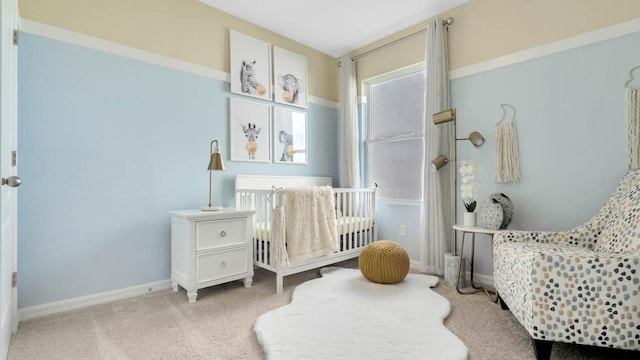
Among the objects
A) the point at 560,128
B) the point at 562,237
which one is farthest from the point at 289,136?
the point at 562,237

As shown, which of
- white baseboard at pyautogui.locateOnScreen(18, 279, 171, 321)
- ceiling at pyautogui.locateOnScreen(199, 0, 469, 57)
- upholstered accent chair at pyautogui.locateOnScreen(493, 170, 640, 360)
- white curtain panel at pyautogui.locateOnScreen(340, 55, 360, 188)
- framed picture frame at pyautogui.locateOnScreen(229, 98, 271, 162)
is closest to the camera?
upholstered accent chair at pyautogui.locateOnScreen(493, 170, 640, 360)

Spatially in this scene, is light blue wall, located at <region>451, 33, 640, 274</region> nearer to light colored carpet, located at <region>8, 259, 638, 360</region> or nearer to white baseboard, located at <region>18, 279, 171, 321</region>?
light colored carpet, located at <region>8, 259, 638, 360</region>

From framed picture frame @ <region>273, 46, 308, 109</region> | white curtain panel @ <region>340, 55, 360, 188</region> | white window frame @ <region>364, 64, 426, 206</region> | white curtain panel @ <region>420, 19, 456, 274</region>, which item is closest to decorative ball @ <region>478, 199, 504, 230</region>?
white curtain panel @ <region>420, 19, 456, 274</region>

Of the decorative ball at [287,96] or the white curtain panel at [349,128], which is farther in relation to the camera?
the white curtain panel at [349,128]

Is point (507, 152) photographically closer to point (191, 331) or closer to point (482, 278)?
point (482, 278)

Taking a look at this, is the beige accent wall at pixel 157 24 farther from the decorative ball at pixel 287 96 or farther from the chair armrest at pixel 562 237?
the chair armrest at pixel 562 237

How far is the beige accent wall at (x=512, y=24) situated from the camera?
82.7 inches

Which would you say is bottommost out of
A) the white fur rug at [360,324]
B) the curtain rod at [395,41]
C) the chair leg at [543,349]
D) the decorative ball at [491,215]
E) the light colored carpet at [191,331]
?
the light colored carpet at [191,331]

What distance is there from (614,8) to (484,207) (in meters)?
1.58

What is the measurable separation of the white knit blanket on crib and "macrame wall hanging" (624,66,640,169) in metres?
2.06

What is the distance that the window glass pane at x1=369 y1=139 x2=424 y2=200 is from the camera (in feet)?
10.4

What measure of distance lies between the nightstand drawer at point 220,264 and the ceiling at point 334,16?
7.22ft

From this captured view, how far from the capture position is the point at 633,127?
6.42 ft

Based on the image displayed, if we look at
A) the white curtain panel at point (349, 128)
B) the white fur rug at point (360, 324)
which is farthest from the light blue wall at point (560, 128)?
the white curtain panel at point (349, 128)
